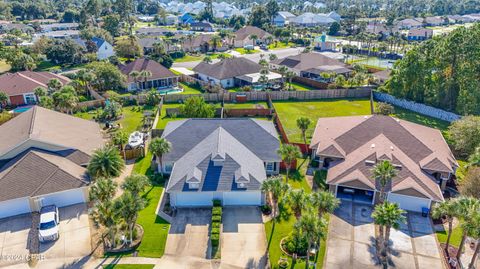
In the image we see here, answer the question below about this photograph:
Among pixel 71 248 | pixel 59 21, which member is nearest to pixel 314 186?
pixel 71 248

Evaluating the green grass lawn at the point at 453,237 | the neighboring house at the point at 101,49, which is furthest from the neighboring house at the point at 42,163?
the neighboring house at the point at 101,49

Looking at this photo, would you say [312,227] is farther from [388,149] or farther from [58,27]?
[58,27]

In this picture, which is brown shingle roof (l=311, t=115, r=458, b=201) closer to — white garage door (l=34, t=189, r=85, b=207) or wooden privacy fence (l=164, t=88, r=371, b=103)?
wooden privacy fence (l=164, t=88, r=371, b=103)

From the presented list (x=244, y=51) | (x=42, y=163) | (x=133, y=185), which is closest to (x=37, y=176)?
(x=42, y=163)

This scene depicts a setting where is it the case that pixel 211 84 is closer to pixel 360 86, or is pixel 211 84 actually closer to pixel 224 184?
pixel 360 86

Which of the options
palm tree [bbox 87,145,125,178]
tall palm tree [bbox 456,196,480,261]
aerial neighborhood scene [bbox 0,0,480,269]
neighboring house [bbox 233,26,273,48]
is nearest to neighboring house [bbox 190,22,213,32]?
neighboring house [bbox 233,26,273,48]

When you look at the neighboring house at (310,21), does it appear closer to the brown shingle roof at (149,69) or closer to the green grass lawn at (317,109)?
the brown shingle roof at (149,69)
